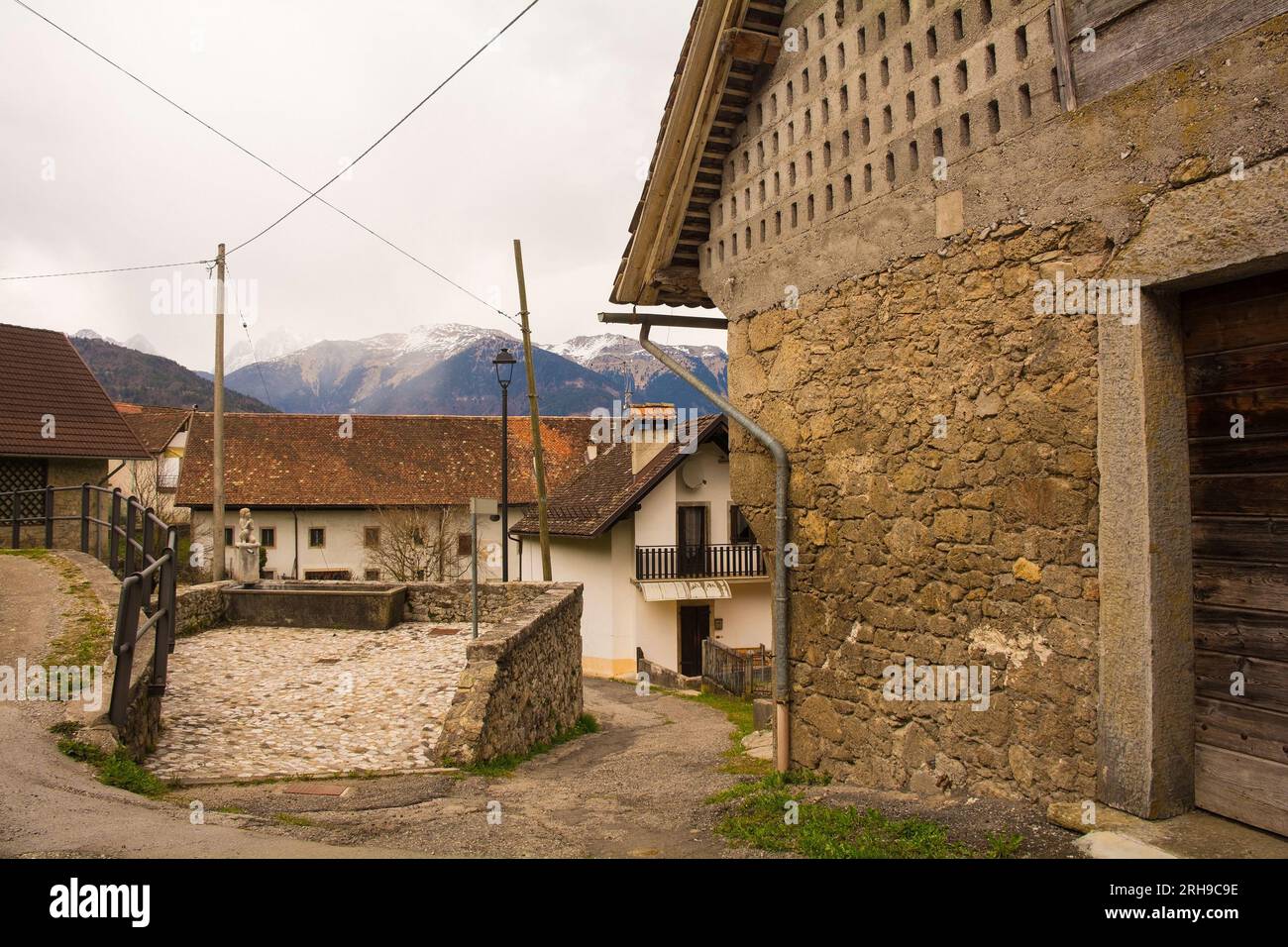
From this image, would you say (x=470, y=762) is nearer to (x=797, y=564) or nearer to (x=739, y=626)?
(x=797, y=564)

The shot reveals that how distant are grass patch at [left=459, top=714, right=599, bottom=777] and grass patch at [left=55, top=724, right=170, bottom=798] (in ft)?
8.73

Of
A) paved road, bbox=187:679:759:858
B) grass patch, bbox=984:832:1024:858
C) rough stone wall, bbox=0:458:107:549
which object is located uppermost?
rough stone wall, bbox=0:458:107:549

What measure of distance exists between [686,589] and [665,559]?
111 cm

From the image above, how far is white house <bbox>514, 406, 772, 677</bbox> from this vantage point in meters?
25.6

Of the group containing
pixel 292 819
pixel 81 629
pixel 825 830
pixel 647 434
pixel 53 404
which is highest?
pixel 53 404

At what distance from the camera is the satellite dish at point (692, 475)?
26.2 metres

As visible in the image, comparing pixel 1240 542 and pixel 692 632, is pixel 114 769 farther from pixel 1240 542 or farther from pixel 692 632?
pixel 692 632

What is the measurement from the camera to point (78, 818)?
4648 millimetres

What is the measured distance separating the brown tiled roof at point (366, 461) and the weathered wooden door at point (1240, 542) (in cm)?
3353

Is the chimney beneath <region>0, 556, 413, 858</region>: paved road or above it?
above

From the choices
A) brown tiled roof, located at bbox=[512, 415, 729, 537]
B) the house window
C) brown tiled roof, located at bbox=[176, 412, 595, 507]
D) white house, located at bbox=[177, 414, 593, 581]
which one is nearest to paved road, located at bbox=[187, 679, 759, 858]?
brown tiled roof, located at bbox=[512, 415, 729, 537]

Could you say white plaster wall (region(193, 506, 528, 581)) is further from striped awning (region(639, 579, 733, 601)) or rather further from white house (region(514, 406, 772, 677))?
striped awning (region(639, 579, 733, 601))

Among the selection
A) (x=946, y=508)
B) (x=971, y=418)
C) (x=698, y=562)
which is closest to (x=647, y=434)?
(x=698, y=562)

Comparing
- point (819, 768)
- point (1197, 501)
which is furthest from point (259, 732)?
point (1197, 501)
